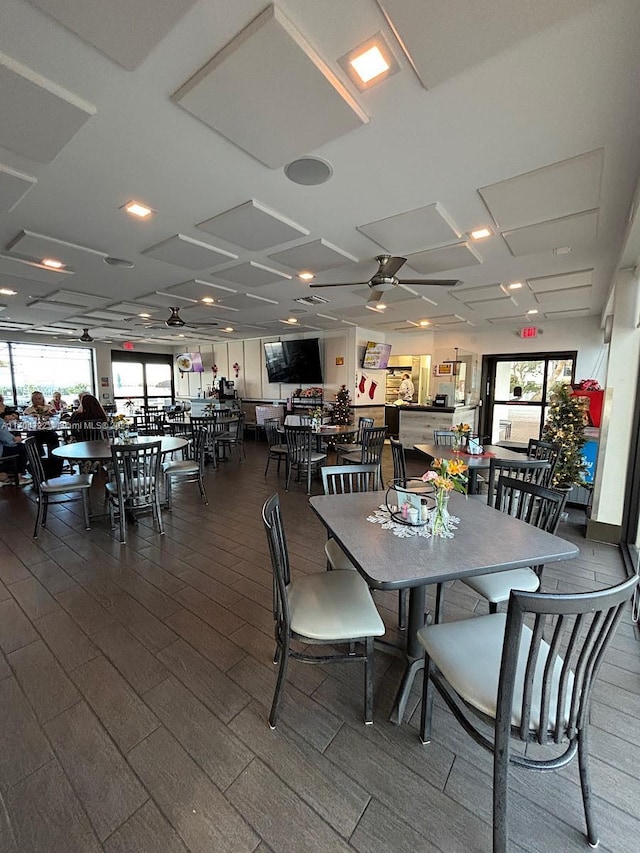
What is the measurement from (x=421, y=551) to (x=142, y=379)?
12755mm

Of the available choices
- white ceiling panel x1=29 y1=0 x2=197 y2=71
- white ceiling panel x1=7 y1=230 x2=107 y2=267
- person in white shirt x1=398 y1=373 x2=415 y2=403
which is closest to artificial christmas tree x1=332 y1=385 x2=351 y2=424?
person in white shirt x1=398 y1=373 x2=415 y2=403

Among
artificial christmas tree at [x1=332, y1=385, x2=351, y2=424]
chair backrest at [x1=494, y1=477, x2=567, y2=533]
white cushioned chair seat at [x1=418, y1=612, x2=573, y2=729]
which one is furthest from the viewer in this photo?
artificial christmas tree at [x1=332, y1=385, x2=351, y2=424]

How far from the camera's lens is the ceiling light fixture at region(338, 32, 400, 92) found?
139cm

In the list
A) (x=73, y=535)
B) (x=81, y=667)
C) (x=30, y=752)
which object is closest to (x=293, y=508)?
(x=73, y=535)

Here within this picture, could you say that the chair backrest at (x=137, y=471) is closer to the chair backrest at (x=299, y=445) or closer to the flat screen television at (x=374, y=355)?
the chair backrest at (x=299, y=445)

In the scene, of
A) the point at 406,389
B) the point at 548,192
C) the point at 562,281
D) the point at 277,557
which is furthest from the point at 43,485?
the point at 406,389

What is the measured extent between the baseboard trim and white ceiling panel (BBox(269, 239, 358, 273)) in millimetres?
3782

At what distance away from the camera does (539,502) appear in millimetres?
2260

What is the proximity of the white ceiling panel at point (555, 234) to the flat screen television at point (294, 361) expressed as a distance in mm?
5714

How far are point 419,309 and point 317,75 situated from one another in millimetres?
5015

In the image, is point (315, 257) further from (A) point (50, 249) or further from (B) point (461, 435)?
(A) point (50, 249)

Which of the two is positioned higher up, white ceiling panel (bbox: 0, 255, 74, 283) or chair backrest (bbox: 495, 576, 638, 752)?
white ceiling panel (bbox: 0, 255, 74, 283)

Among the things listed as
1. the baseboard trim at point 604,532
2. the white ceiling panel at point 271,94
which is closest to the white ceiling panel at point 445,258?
the white ceiling panel at point 271,94

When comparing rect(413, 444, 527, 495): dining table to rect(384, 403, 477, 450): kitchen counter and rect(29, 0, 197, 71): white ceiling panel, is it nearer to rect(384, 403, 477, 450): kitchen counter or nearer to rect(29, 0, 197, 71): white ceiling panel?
rect(384, 403, 477, 450): kitchen counter
